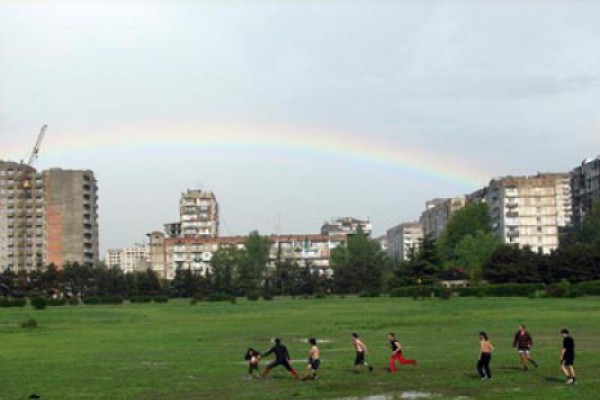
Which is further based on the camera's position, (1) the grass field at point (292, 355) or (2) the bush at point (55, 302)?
(2) the bush at point (55, 302)

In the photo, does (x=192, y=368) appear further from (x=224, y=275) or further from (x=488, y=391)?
(x=224, y=275)

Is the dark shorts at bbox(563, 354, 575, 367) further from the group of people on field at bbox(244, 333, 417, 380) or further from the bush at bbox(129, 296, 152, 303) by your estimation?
the bush at bbox(129, 296, 152, 303)

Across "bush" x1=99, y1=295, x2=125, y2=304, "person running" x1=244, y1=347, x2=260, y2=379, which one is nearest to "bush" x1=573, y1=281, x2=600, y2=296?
"bush" x1=99, y1=295, x2=125, y2=304

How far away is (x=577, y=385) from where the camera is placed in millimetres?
29312

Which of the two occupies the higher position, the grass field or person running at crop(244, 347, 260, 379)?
person running at crop(244, 347, 260, 379)

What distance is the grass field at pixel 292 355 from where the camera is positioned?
29844 millimetres

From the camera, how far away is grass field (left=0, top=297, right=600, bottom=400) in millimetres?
29844

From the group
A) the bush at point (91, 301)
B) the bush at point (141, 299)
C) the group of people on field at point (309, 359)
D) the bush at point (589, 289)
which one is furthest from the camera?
the bush at point (141, 299)

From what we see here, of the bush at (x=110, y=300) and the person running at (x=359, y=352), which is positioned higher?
the person running at (x=359, y=352)

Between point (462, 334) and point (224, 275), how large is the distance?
373 feet

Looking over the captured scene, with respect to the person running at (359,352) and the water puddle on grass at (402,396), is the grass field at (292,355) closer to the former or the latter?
the water puddle on grass at (402,396)

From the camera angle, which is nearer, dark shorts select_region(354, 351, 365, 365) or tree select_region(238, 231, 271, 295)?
dark shorts select_region(354, 351, 365, 365)

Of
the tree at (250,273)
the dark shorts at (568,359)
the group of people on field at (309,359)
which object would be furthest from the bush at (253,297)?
the dark shorts at (568,359)

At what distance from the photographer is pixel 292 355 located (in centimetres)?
4362
